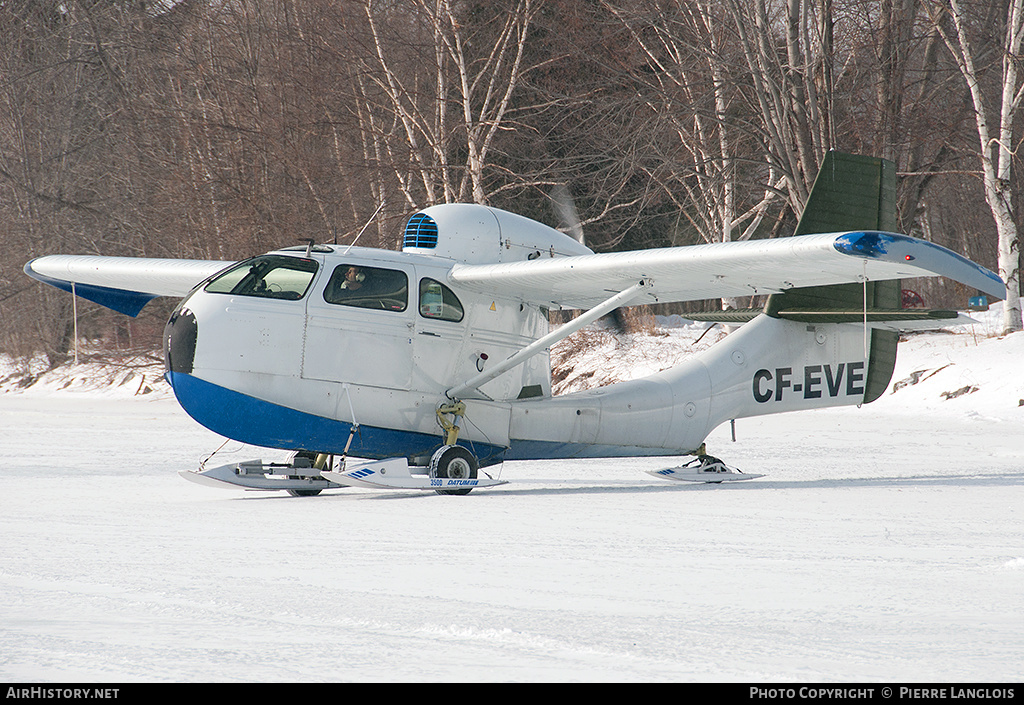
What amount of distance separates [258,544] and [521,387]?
15.8ft

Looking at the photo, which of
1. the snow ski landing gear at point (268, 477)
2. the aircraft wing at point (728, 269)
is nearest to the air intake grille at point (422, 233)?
the aircraft wing at point (728, 269)

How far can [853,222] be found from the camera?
35.3 ft

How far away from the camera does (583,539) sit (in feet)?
19.4

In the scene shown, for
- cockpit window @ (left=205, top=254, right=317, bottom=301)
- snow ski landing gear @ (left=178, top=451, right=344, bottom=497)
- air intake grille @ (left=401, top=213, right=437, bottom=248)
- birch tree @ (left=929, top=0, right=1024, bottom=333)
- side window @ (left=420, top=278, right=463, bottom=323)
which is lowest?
snow ski landing gear @ (left=178, top=451, right=344, bottom=497)

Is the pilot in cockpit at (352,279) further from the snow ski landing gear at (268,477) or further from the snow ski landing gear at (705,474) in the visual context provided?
the snow ski landing gear at (705,474)

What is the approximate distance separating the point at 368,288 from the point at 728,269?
3300 millimetres

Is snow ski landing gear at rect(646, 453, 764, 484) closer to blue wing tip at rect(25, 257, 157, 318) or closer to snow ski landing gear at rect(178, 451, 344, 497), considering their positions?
snow ski landing gear at rect(178, 451, 344, 497)

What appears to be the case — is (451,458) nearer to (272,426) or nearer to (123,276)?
(272,426)

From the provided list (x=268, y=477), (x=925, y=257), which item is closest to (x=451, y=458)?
(x=268, y=477)

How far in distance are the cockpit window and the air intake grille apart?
51.8 inches

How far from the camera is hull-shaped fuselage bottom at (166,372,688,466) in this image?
8258mm

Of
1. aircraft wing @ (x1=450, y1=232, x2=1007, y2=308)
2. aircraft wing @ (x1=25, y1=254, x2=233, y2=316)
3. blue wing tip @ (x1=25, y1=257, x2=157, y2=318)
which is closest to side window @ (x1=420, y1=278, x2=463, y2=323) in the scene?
aircraft wing @ (x1=450, y1=232, x2=1007, y2=308)

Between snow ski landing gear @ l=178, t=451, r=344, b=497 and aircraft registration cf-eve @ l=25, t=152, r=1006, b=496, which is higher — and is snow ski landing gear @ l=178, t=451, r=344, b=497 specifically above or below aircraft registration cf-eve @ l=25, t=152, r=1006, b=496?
below

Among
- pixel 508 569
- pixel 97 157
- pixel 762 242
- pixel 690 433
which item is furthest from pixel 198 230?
pixel 508 569
